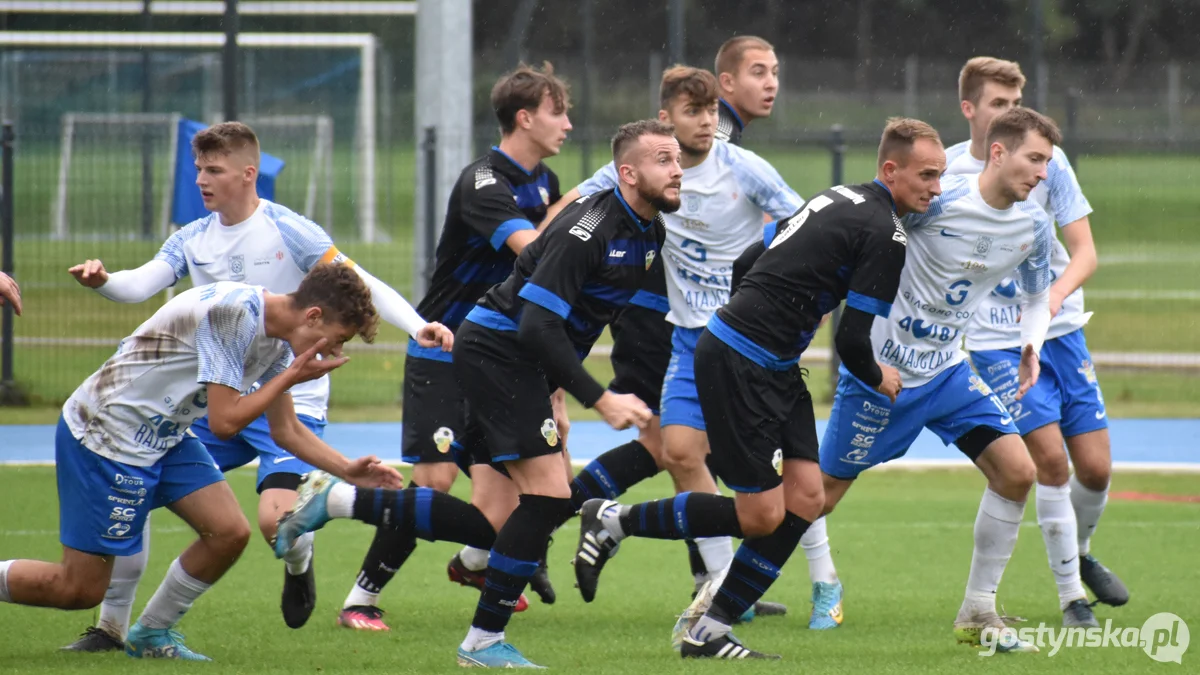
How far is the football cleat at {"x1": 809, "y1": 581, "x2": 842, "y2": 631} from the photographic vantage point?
6.43 metres

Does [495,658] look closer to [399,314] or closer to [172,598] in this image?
[172,598]

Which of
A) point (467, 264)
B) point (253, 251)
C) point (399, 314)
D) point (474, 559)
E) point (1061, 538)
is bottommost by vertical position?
point (474, 559)

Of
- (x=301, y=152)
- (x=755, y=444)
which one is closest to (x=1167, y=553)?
(x=755, y=444)

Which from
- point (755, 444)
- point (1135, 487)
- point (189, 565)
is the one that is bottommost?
point (1135, 487)

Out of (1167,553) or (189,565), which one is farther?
(1167,553)

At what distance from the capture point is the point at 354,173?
101ft

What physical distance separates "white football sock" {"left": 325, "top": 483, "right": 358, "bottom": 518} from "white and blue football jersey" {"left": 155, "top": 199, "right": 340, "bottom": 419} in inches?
40.5

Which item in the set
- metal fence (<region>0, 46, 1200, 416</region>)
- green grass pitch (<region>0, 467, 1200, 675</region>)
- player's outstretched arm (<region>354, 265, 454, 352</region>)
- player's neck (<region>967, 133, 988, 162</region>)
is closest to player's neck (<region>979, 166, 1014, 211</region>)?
player's neck (<region>967, 133, 988, 162</region>)

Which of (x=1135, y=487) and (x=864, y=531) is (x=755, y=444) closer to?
(x=864, y=531)

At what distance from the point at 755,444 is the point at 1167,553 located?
3.49 metres

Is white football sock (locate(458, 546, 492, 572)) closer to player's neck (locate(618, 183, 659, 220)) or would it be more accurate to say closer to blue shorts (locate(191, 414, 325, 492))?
blue shorts (locate(191, 414, 325, 492))

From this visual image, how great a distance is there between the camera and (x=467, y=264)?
22.0ft

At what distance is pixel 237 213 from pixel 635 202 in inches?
64.7

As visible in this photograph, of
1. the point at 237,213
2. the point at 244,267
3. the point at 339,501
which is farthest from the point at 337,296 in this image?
the point at 237,213
